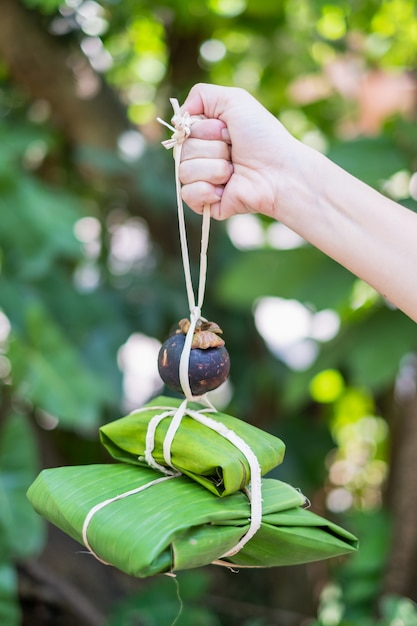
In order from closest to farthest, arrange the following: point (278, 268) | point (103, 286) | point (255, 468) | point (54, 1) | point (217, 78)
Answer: point (255, 468)
point (54, 1)
point (278, 268)
point (103, 286)
point (217, 78)

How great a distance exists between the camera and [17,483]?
57.5 inches

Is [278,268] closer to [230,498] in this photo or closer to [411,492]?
[411,492]

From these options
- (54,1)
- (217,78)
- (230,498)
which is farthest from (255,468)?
(217,78)

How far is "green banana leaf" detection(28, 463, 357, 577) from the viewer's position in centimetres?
49

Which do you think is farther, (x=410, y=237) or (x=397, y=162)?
(x=397, y=162)

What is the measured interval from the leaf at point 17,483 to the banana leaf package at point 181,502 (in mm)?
874

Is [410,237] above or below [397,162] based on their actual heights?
below

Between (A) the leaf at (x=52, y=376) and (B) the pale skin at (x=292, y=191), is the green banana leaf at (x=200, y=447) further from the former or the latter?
(A) the leaf at (x=52, y=376)

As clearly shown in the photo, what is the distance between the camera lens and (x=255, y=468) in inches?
21.2

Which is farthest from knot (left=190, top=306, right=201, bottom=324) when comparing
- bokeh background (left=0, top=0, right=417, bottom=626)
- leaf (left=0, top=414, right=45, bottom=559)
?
leaf (left=0, top=414, right=45, bottom=559)

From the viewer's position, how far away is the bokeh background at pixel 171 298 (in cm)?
147

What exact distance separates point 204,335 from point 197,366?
3cm

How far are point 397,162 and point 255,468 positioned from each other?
3.15ft

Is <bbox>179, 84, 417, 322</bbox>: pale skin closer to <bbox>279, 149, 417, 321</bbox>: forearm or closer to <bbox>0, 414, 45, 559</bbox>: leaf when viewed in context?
<bbox>279, 149, 417, 321</bbox>: forearm
